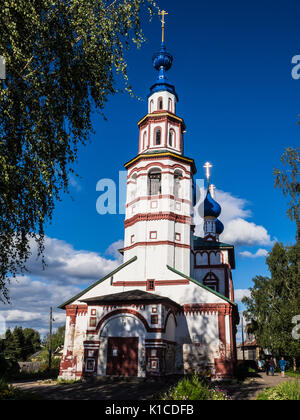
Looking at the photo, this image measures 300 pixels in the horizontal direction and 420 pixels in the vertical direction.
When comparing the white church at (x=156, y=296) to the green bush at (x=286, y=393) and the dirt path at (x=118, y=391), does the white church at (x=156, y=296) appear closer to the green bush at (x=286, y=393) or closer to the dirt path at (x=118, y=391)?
the dirt path at (x=118, y=391)

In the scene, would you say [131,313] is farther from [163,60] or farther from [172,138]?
[163,60]

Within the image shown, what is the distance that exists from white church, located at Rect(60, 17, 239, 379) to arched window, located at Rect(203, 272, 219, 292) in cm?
773

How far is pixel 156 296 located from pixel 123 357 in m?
3.55

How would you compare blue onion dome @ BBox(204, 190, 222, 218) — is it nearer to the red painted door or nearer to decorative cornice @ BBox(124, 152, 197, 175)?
decorative cornice @ BBox(124, 152, 197, 175)

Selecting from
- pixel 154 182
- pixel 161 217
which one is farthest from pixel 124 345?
pixel 154 182

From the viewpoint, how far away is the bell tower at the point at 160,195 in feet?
75.9

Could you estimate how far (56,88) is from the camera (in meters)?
9.80

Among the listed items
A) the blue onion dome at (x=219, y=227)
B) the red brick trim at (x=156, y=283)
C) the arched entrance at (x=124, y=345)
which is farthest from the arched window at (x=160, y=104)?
the blue onion dome at (x=219, y=227)

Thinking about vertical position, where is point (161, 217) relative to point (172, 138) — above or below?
below

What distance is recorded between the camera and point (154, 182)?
24.8m

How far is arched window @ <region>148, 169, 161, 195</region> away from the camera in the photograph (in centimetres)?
2455
